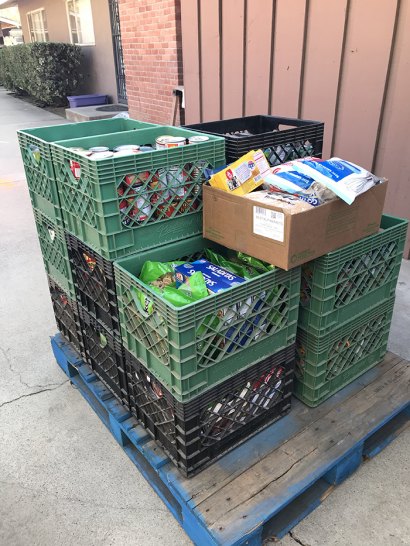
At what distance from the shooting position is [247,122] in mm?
3066

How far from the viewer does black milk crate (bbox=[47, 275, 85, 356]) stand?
8.84 feet

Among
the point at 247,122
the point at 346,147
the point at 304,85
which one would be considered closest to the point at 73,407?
the point at 247,122

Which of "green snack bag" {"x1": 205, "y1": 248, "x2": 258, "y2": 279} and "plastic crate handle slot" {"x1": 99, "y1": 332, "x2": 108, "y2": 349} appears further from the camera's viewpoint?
"plastic crate handle slot" {"x1": 99, "y1": 332, "x2": 108, "y2": 349}

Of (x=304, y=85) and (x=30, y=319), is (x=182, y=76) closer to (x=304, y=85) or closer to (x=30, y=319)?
(x=304, y=85)

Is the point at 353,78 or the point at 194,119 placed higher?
the point at 353,78

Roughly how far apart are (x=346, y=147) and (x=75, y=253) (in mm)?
3269

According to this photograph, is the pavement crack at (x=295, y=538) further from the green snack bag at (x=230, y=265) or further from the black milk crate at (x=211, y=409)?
the green snack bag at (x=230, y=265)

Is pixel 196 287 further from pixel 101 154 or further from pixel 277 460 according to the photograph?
pixel 277 460

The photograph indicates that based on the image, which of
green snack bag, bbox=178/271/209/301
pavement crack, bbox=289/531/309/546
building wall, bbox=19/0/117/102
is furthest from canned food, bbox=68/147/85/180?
building wall, bbox=19/0/117/102

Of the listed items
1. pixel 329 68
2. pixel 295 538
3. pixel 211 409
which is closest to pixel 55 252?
pixel 211 409

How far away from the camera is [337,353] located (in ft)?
7.75

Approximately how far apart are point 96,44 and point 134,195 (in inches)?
495

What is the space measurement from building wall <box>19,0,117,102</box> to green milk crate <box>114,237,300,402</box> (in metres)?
11.5

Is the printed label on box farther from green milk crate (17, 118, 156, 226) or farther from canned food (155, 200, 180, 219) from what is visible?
green milk crate (17, 118, 156, 226)
